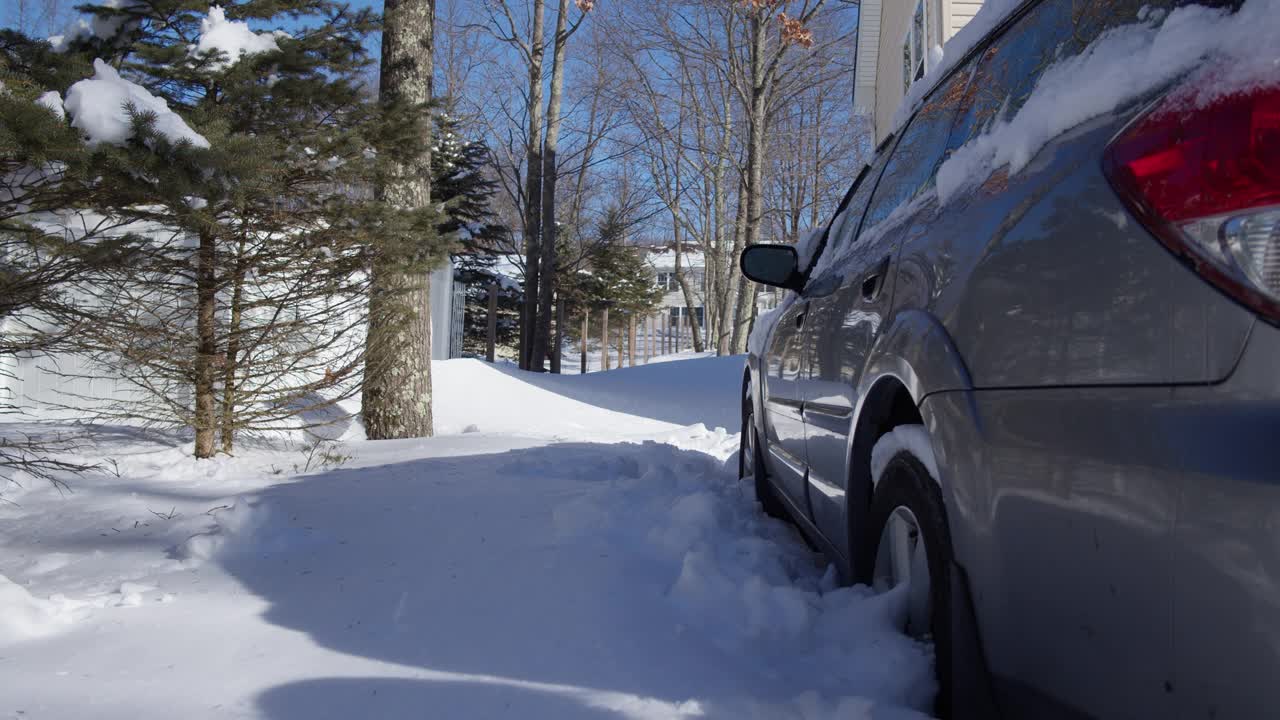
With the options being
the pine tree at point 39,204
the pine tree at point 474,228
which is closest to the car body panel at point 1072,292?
the pine tree at point 39,204

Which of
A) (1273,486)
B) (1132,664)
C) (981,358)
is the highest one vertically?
(981,358)

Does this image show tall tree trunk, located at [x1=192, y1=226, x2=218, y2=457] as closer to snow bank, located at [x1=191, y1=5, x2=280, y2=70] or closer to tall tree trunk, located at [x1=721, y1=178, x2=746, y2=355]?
snow bank, located at [x1=191, y1=5, x2=280, y2=70]

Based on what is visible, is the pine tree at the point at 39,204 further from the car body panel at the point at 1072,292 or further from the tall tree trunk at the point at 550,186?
the tall tree trunk at the point at 550,186

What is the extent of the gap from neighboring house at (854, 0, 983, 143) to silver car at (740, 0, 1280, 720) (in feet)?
14.7

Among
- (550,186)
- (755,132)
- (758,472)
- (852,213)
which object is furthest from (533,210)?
(852,213)

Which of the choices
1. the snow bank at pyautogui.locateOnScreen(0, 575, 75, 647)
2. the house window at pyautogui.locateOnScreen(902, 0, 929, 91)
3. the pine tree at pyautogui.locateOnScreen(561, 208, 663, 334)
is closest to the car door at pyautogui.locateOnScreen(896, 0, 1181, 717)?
the snow bank at pyautogui.locateOnScreen(0, 575, 75, 647)

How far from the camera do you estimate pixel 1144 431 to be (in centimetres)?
113

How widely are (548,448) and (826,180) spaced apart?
1162 inches

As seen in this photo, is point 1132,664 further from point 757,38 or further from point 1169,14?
point 757,38

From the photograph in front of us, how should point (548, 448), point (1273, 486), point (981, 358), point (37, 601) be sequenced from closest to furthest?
point (1273, 486) → point (981, 358) → point (37, 601) → point (548, 448)

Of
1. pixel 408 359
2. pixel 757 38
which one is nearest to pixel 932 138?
pixel 408 359

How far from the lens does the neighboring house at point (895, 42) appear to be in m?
11.1

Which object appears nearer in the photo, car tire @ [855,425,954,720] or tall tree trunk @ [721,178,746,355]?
car tire @ [855,425,954,720]

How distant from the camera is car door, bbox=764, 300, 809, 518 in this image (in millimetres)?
3195
